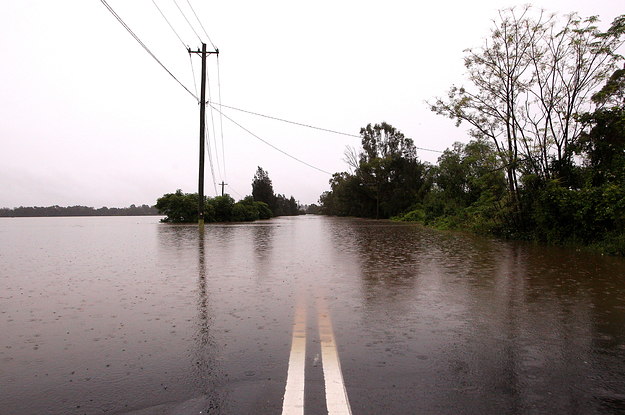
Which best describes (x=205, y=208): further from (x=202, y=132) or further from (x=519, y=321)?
(x=519, y=321)

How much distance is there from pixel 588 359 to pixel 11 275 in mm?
10347

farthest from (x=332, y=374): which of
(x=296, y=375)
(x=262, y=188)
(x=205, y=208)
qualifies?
(x=262, y=188)

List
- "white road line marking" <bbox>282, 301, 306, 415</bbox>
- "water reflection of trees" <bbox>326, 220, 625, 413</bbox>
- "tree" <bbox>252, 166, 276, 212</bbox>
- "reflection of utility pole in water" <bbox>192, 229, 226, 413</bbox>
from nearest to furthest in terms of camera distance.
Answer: "white road line marking" <bbox>282, 301, 306, 415</bbox> → "reflection of utility pole in water" <bbox>192, 229, 226, 413</bbox> → "water reflection of trees" <bbox>326, 220, 625, 413</bbox> → "tree" <bbox>252, 166, 276, 212</bbox>

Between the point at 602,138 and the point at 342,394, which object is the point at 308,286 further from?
the point at 602,138

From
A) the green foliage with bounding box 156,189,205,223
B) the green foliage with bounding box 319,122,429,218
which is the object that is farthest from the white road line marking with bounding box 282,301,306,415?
the green foliage with bounding box 319,122,429,218

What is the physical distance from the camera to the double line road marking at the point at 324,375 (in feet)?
9.45

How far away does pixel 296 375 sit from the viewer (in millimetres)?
3430

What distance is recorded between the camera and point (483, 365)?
3646 millimetres

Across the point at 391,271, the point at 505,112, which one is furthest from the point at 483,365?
the point at 505,112

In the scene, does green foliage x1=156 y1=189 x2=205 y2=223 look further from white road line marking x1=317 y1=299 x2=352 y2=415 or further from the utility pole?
white road line marking x1=317 y1=299 x2=352 y2=415

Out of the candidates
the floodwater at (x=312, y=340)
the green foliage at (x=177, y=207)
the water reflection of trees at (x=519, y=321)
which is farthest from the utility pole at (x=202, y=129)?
the green foliage at (x=177, y=207)

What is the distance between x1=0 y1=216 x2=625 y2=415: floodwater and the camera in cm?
303

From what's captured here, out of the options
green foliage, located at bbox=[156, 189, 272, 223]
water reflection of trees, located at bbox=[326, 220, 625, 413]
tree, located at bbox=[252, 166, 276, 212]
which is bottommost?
water reflection of trees, located at bbox=[326, 220, 625, 413]

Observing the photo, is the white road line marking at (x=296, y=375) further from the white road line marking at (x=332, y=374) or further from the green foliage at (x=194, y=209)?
the green foliage at (x=194, y=209)
